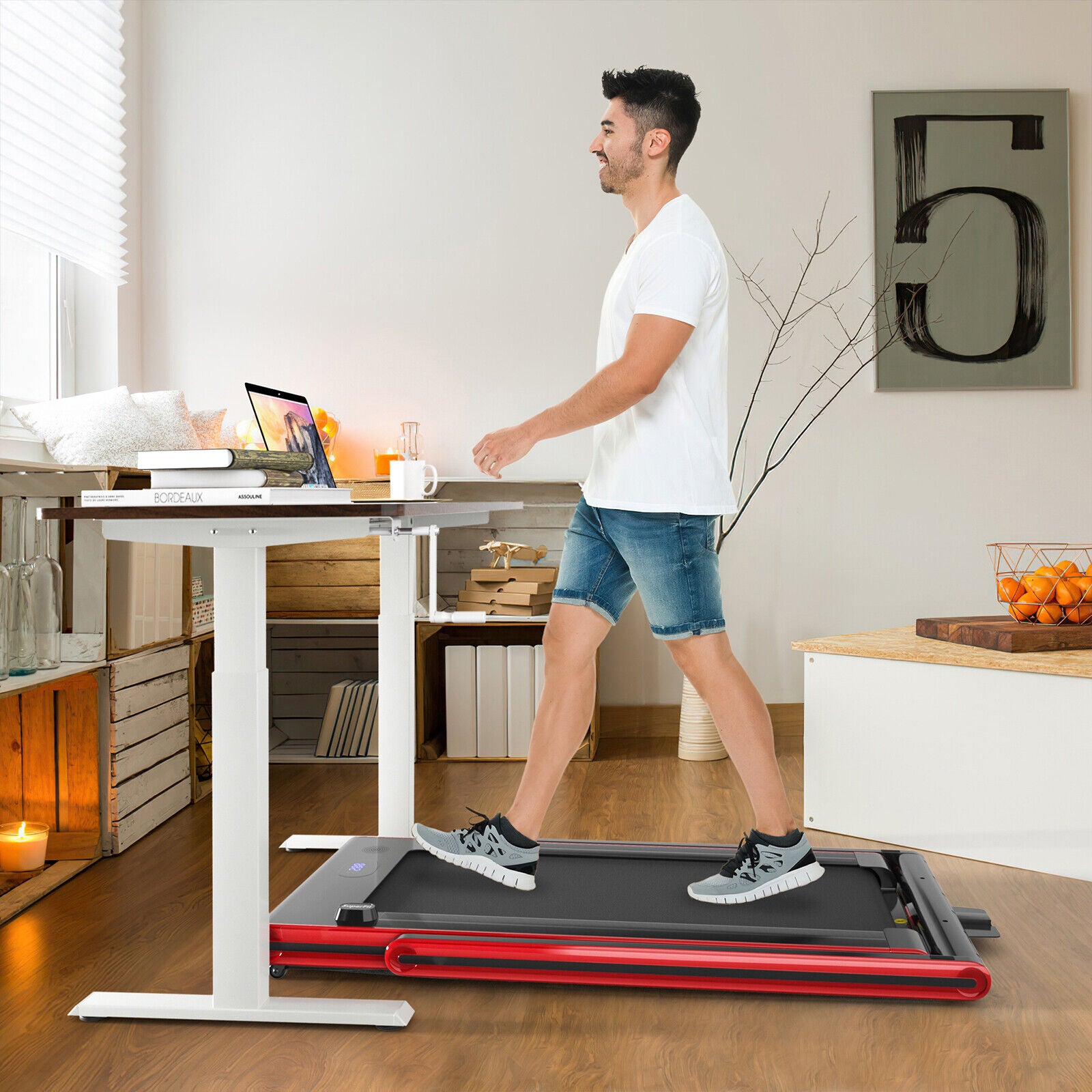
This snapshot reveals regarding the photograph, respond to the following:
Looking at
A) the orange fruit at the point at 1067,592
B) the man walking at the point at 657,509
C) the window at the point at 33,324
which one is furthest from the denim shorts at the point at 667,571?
the window at the point at 33,324

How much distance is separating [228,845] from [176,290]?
2729mm

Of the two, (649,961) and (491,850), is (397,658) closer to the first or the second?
(491,850)

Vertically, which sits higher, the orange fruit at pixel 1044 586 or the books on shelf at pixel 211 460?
the books on shelf at pixel 211 460

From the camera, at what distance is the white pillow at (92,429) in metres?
2.82

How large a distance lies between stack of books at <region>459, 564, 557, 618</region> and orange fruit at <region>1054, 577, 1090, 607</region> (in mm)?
1498

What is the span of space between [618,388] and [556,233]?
207cm

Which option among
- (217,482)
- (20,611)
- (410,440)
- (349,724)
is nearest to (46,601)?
(20,611)

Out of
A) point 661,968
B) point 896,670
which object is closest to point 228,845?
point 661,968

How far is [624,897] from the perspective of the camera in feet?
6.06

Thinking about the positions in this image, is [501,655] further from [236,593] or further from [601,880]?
[236,593]

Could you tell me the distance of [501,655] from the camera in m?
3.36

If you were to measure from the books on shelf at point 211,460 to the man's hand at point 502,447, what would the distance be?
416 millimetres

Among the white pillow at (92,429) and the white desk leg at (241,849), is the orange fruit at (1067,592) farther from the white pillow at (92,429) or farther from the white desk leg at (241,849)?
the white pillow at (92,429)

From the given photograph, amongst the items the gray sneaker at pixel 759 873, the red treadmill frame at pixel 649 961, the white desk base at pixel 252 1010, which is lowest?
the white desk base at pixel 252 1010
